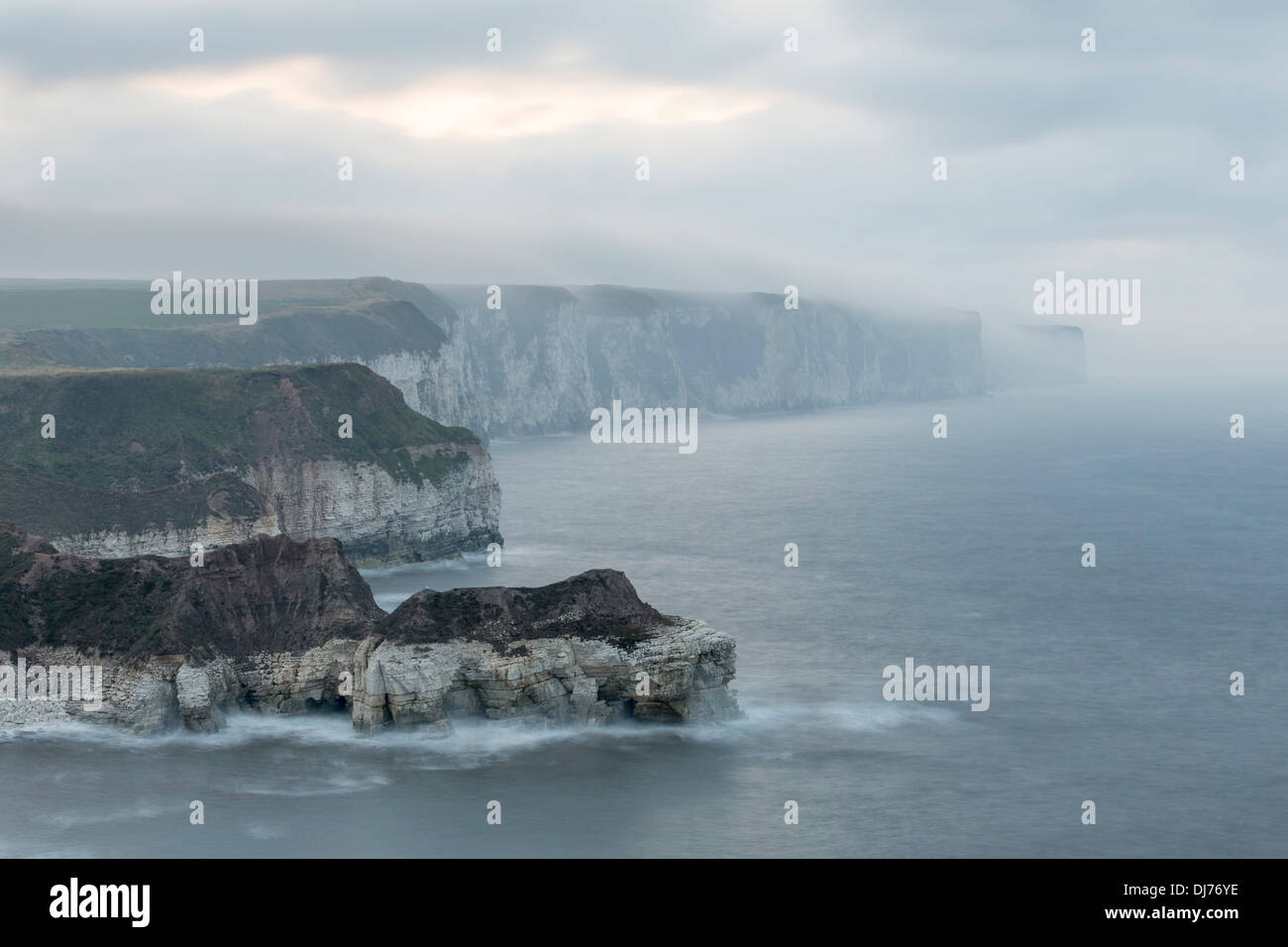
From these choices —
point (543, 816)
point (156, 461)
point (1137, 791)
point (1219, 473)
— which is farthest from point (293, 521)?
point (1219, 473)

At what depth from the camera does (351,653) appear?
70625 millimetres

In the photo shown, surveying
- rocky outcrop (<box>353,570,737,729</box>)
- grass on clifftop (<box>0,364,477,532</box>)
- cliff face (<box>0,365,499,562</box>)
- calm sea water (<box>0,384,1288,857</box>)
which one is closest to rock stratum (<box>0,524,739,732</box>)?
rocky outcrop (<box>353,570,737,729</box>)

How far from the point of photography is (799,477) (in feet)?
632

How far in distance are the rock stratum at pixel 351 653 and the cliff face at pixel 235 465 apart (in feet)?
84.0

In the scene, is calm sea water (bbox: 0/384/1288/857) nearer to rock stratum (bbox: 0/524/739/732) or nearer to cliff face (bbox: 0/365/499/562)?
rock stratum (bbox: 0/524/739/732)

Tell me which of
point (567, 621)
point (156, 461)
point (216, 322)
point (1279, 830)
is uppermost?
point (216, 322)

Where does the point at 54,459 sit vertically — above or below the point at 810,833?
above

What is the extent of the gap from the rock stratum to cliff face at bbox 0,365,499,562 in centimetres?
2559

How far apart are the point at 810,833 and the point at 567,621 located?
17.6 metres

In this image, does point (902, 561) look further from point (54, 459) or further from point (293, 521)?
point (54, 459)

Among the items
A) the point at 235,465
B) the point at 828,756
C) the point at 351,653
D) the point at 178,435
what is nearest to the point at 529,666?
the point at 351,653

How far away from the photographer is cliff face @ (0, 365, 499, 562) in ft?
331

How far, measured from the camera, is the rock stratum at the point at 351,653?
68375mm

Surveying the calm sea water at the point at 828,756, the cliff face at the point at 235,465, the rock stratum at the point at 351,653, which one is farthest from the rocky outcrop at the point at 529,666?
the cliff face at the point at 235,465
